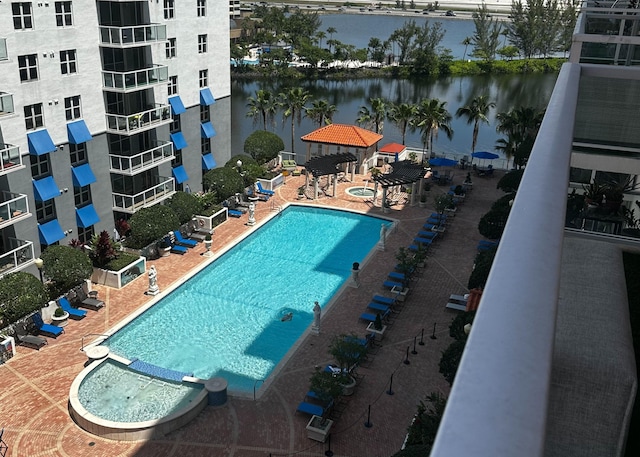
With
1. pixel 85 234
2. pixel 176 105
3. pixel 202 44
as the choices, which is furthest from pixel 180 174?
pixel 202 44

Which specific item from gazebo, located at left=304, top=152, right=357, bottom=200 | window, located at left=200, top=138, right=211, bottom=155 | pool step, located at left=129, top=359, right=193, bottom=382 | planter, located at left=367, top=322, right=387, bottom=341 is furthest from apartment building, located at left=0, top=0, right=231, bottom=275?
planter, located at left=367, top=322, right=387, bottom=341

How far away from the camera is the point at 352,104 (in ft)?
293

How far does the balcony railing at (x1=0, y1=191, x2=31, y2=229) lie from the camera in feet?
85.9

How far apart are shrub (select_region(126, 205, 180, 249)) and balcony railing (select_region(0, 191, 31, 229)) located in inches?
208

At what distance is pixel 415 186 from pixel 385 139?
25722 millimetres

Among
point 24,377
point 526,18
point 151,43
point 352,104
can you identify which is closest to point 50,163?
point 151,43

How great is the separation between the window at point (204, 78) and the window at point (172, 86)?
261cm

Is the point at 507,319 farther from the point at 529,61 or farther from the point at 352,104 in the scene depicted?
the point at 529,61

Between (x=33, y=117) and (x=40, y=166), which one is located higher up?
(x=33, y=117)

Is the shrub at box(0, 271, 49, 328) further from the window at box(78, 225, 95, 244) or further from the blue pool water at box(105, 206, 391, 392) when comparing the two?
the window at box(78, 225, 95, 244)

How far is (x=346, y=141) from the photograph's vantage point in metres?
45.2

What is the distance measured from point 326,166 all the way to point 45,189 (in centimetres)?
1862

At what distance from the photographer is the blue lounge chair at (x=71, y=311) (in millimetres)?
26406

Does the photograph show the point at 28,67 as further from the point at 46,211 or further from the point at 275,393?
the point at 275,393
